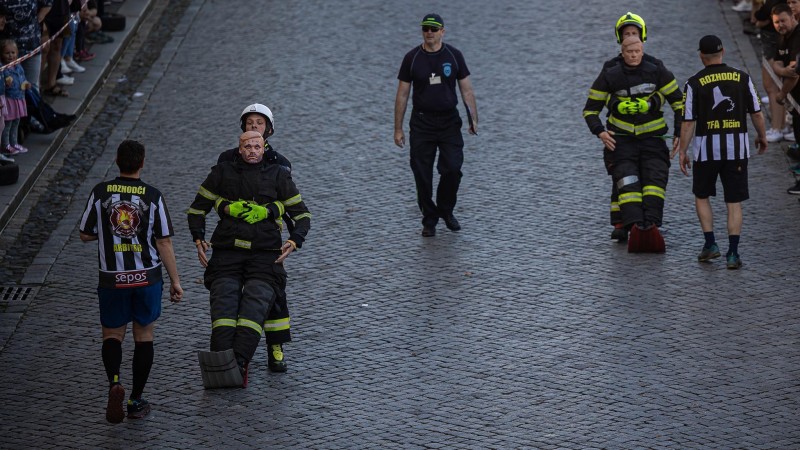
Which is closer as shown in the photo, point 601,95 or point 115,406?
point 115,406

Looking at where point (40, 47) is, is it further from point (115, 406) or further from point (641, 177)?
point (115, 406)

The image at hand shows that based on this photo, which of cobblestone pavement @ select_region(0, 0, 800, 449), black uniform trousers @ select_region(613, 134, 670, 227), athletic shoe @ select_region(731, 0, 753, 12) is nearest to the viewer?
cobblestone pavement @ select_region(0, 0, 800, 449)

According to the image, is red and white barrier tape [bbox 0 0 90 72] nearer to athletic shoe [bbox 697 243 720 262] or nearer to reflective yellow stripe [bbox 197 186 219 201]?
reflective yellow stripe [bbox 197 186 219 201]

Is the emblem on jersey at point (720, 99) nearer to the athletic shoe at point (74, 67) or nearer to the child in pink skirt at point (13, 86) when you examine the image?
the child in pink skirt at point (13, 86)

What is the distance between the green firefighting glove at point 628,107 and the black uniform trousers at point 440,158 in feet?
5.04

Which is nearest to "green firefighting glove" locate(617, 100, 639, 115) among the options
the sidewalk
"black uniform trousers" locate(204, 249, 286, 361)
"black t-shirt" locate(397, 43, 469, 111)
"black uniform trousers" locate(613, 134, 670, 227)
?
"black uniform trousers" locate(613, 134, 670, 227)

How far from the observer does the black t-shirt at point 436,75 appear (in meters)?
13.7

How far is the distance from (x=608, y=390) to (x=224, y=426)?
250 cm

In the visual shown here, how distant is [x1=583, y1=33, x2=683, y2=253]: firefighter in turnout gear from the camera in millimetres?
13094

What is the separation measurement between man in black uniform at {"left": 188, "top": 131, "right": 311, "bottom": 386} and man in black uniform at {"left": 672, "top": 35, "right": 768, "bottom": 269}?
384 cm

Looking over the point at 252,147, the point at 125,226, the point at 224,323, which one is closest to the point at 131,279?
the point at 125,226

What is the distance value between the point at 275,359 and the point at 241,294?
1.69 ft

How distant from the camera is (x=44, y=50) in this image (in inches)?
695

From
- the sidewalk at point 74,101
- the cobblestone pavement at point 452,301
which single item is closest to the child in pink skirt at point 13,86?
the sidewalk at point 74,101
